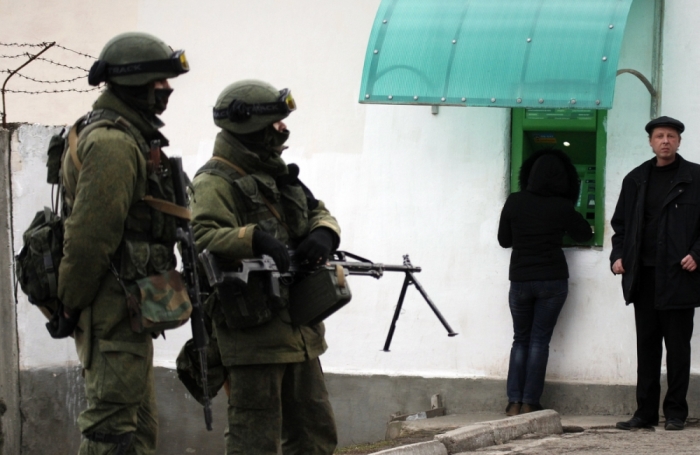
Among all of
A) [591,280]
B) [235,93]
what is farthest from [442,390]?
[235,93]

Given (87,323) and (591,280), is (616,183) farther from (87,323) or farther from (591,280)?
(87,323)

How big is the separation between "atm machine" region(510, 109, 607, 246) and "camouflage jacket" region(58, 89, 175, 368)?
13.5 ft

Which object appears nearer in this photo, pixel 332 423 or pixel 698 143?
pixel 332 423

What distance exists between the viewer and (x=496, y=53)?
722 centimetres

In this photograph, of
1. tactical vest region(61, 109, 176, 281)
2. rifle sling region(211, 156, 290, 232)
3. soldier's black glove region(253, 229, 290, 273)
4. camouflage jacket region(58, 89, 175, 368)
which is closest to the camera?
camouflage jacket region(58, 89, 175, 368)

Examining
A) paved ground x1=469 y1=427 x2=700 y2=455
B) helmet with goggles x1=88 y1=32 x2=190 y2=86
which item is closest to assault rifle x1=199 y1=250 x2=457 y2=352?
helmet with goggles x1=88 y1=32 x2=190 y2=86

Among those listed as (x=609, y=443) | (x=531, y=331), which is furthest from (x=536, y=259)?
(x=609, y=443)

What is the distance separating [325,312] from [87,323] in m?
1.04

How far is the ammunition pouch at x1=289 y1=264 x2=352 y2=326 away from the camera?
181 inches

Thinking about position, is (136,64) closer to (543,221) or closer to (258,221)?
(258,221)

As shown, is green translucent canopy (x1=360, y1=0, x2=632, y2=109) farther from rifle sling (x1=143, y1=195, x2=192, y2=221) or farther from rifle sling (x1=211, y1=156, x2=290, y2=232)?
rifle sling (x1=143, y1=195, x2=192, y2=221)

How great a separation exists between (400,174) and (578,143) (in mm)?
1314

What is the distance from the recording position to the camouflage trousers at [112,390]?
397 centimetres

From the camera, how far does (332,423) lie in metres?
4.80
